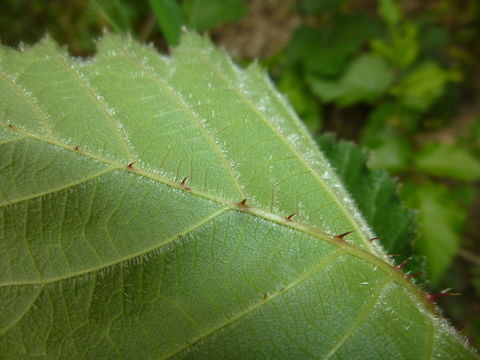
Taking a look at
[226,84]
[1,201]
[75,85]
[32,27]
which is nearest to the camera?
[1,201]

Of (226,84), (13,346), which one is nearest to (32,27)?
(226,84)

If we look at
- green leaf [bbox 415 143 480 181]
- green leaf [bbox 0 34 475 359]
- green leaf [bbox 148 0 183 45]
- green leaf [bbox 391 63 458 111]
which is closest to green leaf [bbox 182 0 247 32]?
green leaf [bbox 148 0 183 45]

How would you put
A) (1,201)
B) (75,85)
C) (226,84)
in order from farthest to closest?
(226,84) < (75,85) < (1,201)

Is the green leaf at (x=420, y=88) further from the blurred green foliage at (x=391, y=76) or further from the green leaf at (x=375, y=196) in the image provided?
the green leaf at (x=375, y=196)

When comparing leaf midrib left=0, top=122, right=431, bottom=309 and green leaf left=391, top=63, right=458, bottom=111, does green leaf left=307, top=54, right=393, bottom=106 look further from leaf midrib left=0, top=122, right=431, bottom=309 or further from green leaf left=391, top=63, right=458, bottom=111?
leaf midrib left=0, top=122, right=431, bottom=309

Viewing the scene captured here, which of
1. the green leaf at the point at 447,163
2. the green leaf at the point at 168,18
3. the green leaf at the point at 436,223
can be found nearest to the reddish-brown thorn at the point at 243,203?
the green leaf at the point at 168,18

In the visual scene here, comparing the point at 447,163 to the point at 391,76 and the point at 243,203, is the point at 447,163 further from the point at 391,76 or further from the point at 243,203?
the point at 243,203

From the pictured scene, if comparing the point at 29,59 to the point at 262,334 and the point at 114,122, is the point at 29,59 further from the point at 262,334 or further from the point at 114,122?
the point at 262,334
